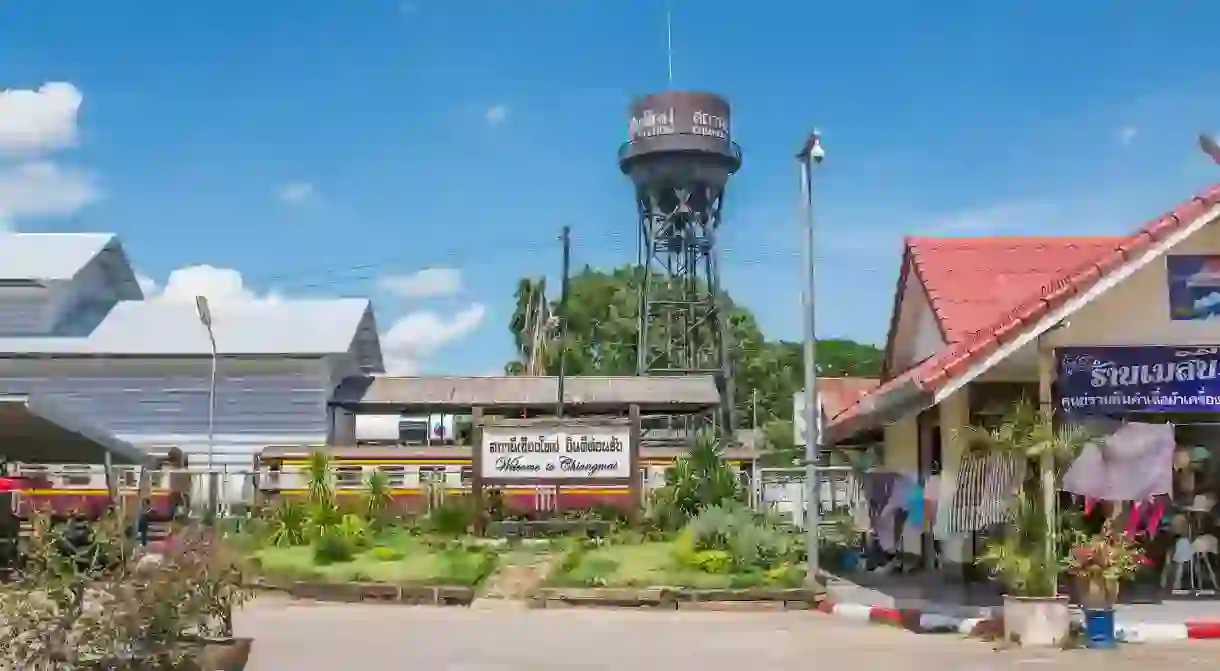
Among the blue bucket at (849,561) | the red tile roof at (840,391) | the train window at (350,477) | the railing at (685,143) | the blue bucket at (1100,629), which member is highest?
the railing at (685,143)

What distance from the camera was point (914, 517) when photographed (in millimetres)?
20000

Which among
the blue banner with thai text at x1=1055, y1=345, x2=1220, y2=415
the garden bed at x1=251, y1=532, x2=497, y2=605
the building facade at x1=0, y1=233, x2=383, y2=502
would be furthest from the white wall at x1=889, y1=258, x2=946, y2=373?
the building facade at x1=0, y1=233, x2=383, y2=502

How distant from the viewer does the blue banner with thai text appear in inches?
590

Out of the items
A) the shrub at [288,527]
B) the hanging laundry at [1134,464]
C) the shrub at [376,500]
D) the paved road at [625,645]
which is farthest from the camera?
the shrub at [376,500]

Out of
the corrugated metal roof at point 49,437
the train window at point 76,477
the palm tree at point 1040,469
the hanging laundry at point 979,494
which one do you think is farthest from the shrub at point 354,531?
the palm tree at point 1040,469

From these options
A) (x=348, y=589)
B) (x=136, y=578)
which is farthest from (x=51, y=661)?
(x=348, y=589)

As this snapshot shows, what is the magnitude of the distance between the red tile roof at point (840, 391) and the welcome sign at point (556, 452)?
4.35m

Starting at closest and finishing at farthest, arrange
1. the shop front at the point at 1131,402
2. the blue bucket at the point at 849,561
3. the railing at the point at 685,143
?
the shop front at the point at 1131,402 < the blue bucket at the point at 849,561 < the railing at the point at 685,143

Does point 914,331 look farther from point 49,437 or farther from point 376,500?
point 49,437

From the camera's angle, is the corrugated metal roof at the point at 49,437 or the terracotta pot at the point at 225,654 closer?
the terracotta pot at the point at 225,654

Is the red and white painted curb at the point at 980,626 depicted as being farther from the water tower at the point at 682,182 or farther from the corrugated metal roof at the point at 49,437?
the water tower at the point at 682,182

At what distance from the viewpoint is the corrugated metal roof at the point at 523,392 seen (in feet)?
130

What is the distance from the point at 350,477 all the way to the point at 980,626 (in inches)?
845

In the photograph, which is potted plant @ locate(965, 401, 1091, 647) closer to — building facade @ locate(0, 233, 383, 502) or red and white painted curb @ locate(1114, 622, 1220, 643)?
red and white painted curb @ locate(1114, 622, 1220, 643)
